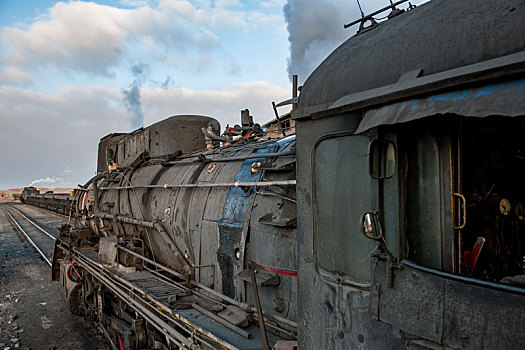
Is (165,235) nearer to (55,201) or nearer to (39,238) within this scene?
(39,238)

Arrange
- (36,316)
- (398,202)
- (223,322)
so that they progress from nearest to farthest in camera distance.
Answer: (398,202) → (223,322) → (36,316)

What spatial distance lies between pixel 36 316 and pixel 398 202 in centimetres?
1000

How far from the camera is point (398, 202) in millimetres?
1894

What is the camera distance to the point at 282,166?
3.52 m

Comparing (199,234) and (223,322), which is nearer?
(223,322)

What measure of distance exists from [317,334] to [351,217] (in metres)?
0.82

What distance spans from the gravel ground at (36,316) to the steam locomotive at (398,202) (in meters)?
5.09

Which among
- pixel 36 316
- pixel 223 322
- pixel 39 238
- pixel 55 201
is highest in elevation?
pixel 55 201

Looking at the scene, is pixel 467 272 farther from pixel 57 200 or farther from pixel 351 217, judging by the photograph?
pixel 57 200

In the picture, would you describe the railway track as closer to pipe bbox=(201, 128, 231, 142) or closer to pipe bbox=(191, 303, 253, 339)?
pipe bbox=(201, 128, 231, 142)

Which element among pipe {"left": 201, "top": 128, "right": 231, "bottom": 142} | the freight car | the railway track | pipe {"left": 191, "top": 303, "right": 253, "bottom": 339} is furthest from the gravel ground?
the freight car

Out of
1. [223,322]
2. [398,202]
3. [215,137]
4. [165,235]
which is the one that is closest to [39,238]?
[165,235]

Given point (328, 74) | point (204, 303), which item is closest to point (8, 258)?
point (204, 303)

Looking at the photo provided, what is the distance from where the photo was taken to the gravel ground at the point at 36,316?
24.4ft
